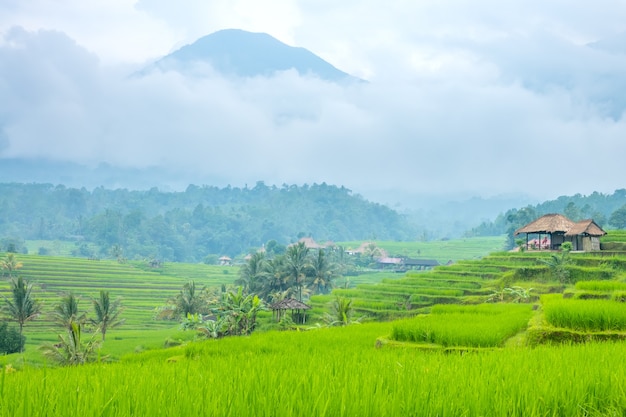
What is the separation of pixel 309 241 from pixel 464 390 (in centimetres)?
10797

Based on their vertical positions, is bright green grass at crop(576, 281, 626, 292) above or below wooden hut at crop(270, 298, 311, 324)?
above

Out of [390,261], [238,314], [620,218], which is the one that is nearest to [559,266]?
[238,314]

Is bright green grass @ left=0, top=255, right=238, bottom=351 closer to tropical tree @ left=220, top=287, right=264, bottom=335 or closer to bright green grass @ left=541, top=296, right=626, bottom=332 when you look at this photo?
tropical tree @ left=220, top=287, right=264, bottom=335

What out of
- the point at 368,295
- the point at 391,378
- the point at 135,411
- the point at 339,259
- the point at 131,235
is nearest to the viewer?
the point at 135,411

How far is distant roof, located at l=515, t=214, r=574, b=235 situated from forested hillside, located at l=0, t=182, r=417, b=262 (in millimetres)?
87404

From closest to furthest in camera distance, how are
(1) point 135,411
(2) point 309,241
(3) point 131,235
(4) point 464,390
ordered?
1. (1) point 135,411
2. (4) point 464,390
3. (2) point 309,241
4. (3) point 131,235

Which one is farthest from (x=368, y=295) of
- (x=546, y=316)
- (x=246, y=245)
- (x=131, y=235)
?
(x=246, y=245)

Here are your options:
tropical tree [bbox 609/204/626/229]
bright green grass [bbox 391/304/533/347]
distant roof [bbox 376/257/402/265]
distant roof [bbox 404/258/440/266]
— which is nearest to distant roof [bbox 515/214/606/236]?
bright green grass [bbox 391/304/533/347]

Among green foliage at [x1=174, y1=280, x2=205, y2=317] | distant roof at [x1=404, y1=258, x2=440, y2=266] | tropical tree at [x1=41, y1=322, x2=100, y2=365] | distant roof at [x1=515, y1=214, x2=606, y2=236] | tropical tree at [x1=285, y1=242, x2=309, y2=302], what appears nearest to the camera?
tropical tree at [x1=41, y1=322, x2=100, y2=365]

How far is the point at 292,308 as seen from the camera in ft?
124

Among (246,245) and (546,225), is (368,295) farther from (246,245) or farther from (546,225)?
(246,245)

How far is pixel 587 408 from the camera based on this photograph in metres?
2.48

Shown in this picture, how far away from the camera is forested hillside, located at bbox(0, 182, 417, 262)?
127m

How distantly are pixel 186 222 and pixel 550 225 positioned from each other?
12076cm
